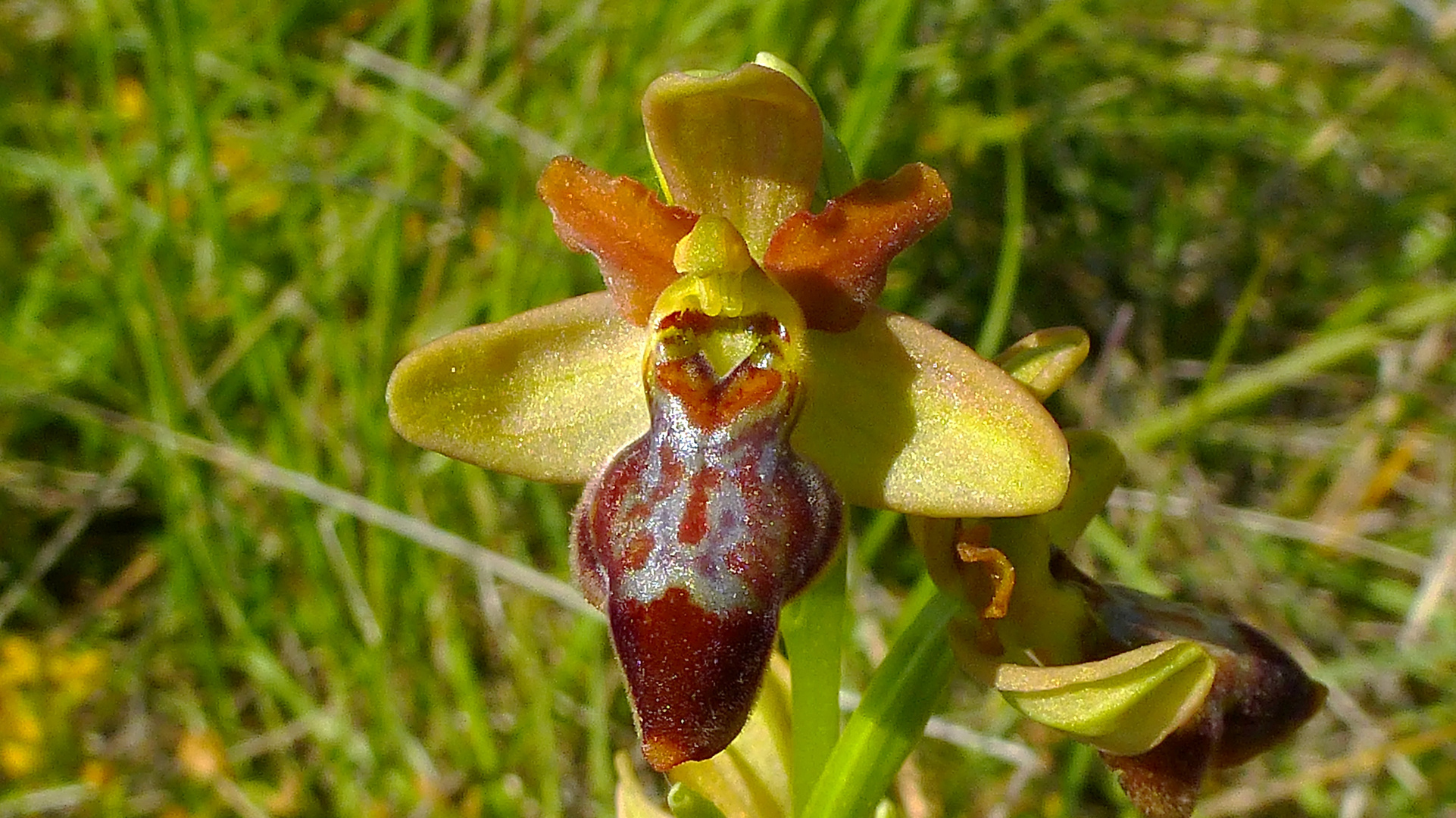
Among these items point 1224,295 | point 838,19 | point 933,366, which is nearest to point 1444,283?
point 1224,295

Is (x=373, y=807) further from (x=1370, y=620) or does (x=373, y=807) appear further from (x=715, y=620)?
(x=1370, y=620)

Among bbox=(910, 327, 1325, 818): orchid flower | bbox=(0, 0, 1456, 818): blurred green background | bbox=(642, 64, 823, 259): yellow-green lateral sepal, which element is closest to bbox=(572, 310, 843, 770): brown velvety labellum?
bbox=(642, 64, 823, 259): yellow-green lateral sepal

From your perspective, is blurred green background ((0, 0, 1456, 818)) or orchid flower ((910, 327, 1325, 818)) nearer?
orchid flower ((910, 327, 1325, 818))

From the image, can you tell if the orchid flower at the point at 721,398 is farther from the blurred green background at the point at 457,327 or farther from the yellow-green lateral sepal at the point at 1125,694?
the blurred green background at the point at 457,327

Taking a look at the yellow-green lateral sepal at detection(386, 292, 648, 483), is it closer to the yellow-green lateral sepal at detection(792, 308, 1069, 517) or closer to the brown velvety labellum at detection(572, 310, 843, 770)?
the brown velvety labellum at detection(572, 310, 843, 770)

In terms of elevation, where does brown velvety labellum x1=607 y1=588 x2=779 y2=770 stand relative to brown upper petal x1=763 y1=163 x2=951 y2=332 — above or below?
below

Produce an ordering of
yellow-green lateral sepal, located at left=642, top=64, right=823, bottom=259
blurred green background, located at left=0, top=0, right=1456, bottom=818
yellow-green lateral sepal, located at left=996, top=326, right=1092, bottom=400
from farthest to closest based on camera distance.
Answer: blurred green background, located at left=0, top=0, right=1456, bottom=818 → yellow-green lateral sepal, located at left=996, top=326, right=1092, bottom=400 → yellow-green lateral sepal, located at left=642, top=64, right=823, bottom=259
